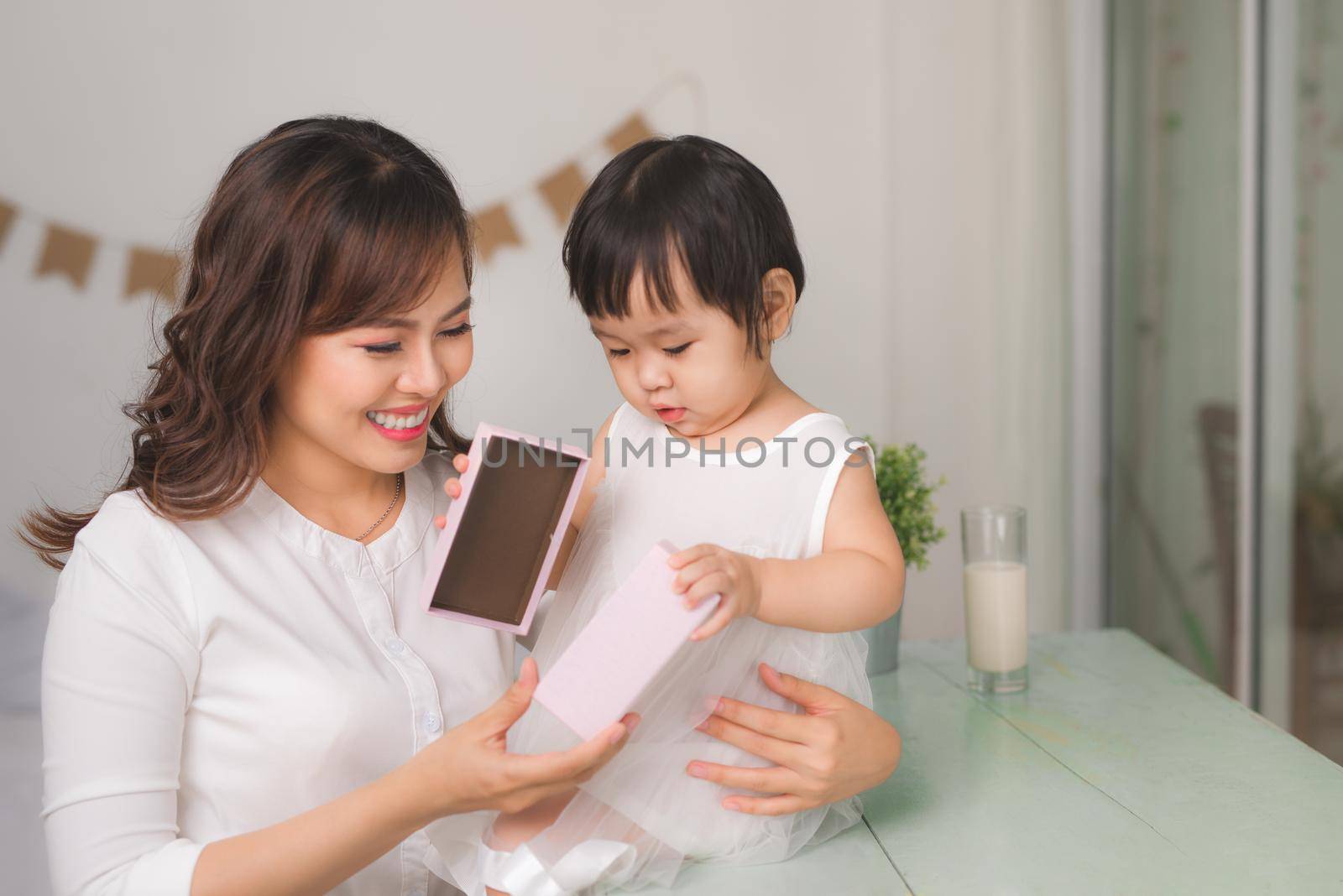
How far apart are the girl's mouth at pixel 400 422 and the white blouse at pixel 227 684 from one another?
0.15 metres

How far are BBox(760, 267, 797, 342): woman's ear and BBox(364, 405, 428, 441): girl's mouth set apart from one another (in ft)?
1.35

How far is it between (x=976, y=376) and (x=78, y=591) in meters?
2.27

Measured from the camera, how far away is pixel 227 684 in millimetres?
1110

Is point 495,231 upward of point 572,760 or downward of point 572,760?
upward

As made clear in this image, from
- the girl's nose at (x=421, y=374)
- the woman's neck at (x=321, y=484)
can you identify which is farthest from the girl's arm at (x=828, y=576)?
the woman's neck at (x=321, y=484)

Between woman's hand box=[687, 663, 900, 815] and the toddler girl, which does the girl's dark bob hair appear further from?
woman's hand box=[687, 663, 900, 815]

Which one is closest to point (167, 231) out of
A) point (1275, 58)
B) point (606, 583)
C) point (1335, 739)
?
point (606, 583)

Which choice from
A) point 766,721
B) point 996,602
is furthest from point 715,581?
point 996,602

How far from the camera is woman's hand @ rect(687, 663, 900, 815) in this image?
1123mm

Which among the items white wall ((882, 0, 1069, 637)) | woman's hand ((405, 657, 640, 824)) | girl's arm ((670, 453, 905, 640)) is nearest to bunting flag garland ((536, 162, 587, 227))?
white wall ((882, 0, 1069, 637))

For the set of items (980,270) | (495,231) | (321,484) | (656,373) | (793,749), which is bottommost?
(793,749)

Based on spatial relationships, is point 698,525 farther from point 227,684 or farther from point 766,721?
point 227,684

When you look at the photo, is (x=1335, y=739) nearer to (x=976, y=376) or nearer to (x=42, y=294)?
(x=976, y=376)

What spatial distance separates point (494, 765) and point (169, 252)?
5.98 feet
